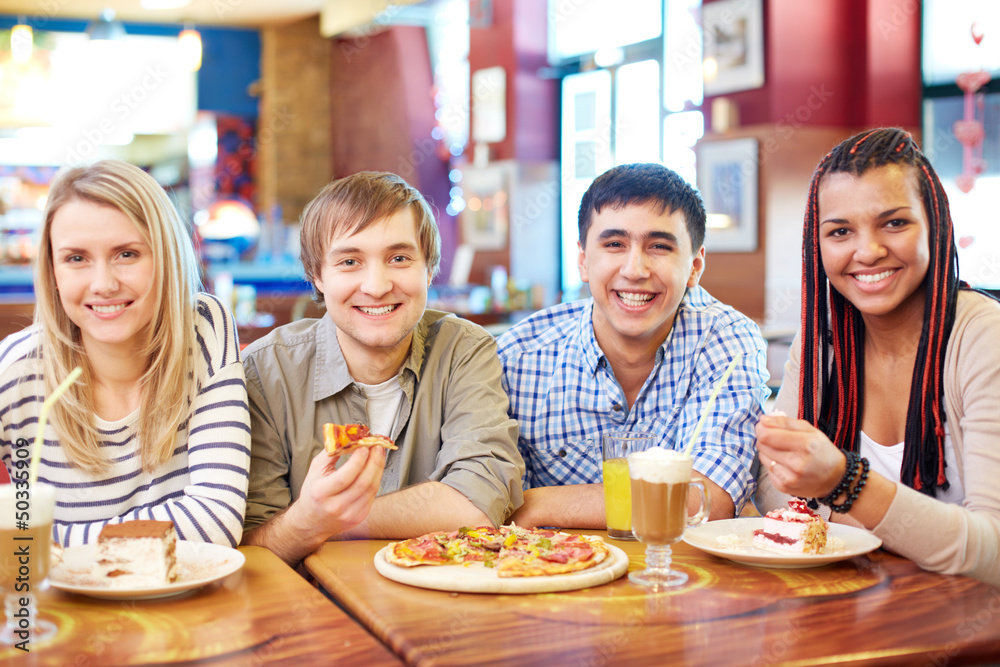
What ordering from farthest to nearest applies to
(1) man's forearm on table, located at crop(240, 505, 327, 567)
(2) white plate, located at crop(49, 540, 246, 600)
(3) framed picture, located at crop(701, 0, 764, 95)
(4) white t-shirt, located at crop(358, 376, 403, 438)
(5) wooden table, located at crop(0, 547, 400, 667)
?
(3) framed picture, located at crop(701, 0, 764, 95) < (4) white t-shirt, located at crop(358, 376, 403, 438) < (1) man's forearm on table, located at crop(240, 505, 327, 567) < (2) white plate, located at crop(49, 540, 246, 600) < (5) wooden table, located at crop(0, 547, 400, 667)

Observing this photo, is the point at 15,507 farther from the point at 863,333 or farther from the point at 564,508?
the point at 863,333

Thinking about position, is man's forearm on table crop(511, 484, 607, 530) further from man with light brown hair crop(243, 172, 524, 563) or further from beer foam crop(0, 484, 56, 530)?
beer foam crop(0, 484, 56, 530)

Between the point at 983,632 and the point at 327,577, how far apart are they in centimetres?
91

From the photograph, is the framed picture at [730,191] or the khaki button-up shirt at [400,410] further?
the framed picture at [730,191]

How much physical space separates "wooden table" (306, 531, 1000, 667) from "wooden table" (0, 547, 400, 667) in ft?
0.20

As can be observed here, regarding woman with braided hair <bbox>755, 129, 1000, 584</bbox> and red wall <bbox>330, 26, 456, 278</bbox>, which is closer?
woman with braided hair <bbox>755, 129, 1000, 584</bbox>

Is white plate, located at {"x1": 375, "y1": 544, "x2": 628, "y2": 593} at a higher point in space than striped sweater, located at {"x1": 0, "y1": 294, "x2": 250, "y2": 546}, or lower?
lower

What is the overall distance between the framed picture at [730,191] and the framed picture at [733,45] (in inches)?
15.5

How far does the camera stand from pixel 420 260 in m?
1.96

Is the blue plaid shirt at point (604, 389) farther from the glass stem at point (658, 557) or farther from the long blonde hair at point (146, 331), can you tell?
the long blonde hair at point (146, 331)

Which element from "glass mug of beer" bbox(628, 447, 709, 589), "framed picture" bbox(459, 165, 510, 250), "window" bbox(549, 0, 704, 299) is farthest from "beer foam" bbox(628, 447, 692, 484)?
"framed picture" bbox(459, 165, 510, 250)

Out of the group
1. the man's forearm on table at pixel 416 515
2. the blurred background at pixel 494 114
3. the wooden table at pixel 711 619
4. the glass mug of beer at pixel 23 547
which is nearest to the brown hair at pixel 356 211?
the man's forearm on table at pixel 416 515

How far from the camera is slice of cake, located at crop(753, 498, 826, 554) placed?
1.46 meters

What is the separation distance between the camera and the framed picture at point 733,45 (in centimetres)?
570
